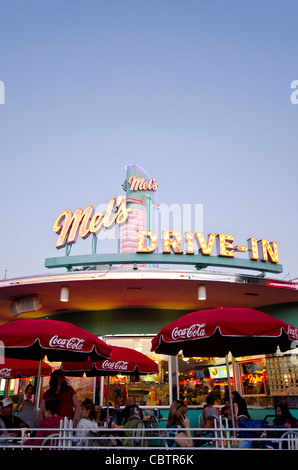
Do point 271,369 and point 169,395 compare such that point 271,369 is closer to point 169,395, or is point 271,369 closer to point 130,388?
point 169,395

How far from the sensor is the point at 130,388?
15727 mm

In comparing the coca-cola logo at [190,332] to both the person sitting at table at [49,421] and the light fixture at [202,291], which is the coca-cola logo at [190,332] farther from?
the light fixture at [202,291]

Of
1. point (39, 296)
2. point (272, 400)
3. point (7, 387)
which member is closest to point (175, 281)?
point (39, 296)

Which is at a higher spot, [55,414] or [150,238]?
[150,238]

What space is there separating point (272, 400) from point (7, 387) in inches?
443

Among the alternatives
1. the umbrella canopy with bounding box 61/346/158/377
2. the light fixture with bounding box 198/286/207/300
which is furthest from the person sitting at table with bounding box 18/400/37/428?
the light fixture with bounding box 198/286/207/300

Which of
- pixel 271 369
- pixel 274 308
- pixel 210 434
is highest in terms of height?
pixel 274 308

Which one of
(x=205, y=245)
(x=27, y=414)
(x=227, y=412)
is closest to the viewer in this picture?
(x=227, y=412)

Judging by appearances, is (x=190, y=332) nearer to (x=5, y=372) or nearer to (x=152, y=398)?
(x=5, y=372)

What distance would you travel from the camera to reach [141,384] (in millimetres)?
15711

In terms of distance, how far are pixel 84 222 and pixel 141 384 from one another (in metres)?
6.82

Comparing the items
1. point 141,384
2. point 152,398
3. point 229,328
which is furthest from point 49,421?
point 141,384

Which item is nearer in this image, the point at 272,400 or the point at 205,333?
the point at 205,333
